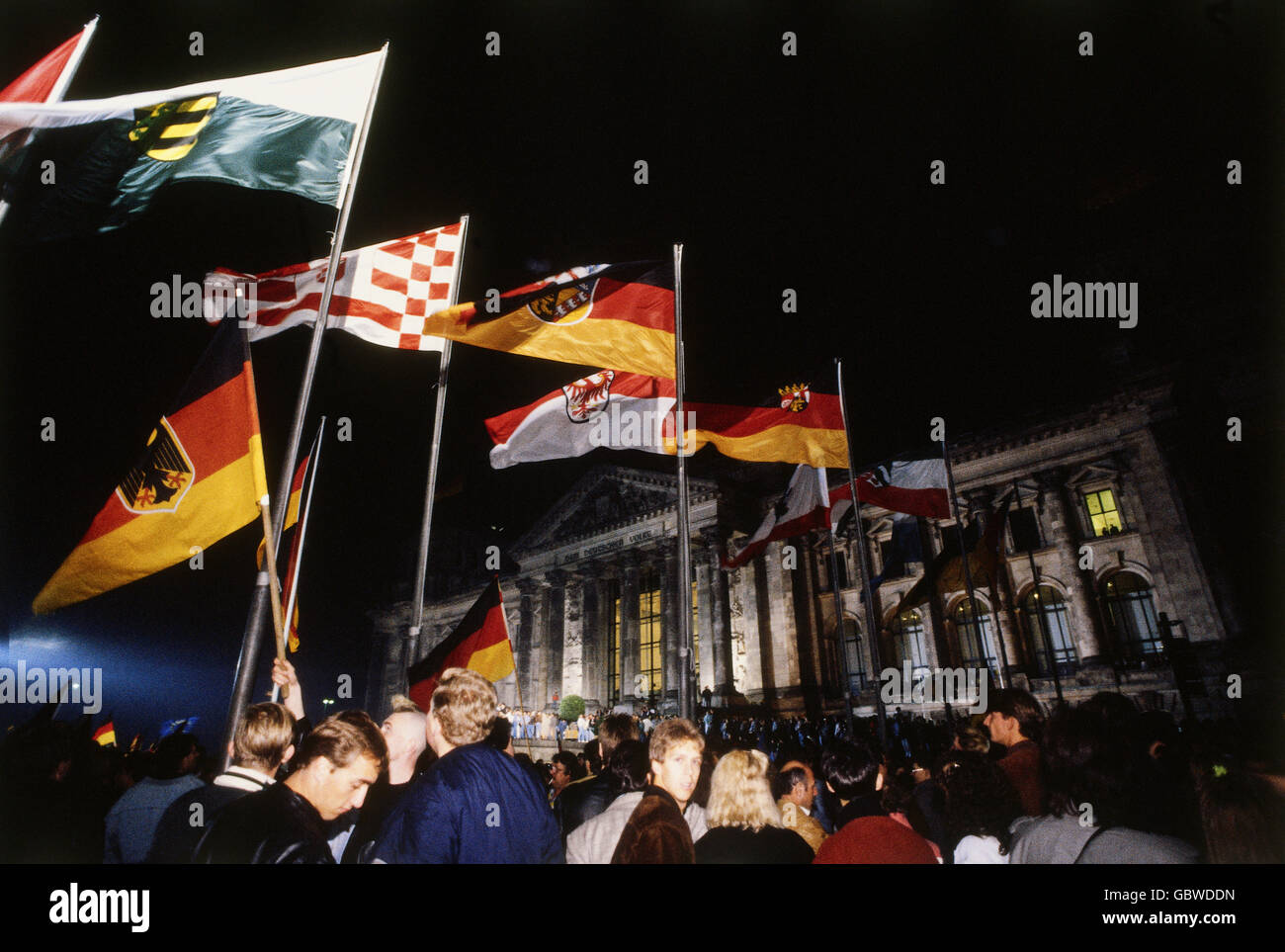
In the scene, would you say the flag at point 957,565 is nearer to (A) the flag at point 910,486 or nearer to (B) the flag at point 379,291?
(A) the flag at point 910,486

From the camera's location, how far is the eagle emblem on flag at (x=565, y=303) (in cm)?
733

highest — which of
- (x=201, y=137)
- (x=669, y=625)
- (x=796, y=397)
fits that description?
(x=201, y=137)

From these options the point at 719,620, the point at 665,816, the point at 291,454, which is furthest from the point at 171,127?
the point at 719,620

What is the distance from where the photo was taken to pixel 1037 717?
551 centimetres

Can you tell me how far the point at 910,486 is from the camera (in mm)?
14711

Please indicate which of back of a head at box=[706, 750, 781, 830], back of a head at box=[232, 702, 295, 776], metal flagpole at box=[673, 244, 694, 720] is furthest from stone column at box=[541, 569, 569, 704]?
back of a head at box=[706, 750, 781, 830]

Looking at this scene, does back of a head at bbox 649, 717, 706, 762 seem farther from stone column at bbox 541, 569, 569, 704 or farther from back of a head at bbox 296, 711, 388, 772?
stone column at bbox 541, 569, 569, 704

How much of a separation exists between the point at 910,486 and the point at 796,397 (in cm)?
536

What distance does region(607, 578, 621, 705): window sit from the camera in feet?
113

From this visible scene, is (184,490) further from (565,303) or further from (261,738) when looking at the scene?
(565,303)

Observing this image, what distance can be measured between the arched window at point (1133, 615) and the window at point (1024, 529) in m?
2.67

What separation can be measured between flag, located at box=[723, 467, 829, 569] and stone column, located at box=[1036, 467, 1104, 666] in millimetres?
14381
